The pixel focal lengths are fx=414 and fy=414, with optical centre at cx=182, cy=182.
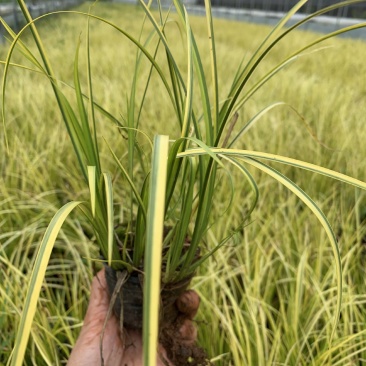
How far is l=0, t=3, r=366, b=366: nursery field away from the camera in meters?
0.69

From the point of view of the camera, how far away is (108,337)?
54 centimetres

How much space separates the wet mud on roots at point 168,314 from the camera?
1.73 ft


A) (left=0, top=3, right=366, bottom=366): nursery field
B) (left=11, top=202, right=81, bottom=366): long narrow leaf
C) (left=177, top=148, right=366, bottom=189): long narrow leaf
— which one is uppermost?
(left=177, top=148, right=366, bottom=189): long narrow leaf

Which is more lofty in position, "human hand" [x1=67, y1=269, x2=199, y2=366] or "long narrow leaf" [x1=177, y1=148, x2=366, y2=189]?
"long narrow leaf" [x1=177, y1=148, x2=366, y2=189]

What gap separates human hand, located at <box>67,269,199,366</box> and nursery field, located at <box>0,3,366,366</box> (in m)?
0.05

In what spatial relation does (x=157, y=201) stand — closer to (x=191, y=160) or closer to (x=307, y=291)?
(x=191, y=160)

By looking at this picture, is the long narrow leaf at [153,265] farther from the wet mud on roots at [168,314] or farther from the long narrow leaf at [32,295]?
the wet mud on roots at [168,314]

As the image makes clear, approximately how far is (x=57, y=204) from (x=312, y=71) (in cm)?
236

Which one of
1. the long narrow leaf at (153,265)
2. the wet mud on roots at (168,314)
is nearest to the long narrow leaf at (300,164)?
the long narrow leaf at (153,265)

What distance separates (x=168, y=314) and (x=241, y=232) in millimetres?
488

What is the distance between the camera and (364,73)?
2.65 m

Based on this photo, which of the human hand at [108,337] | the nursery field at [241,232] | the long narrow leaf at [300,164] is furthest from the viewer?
the nursery field at [241,232]

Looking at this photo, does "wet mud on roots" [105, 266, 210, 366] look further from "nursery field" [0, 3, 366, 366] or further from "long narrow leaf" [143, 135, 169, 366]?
"long narrow leaf" [143, 135, 169, 366]

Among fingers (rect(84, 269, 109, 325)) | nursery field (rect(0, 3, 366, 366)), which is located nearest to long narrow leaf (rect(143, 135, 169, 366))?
nursery field (rect(0, 3, 366, 366))
